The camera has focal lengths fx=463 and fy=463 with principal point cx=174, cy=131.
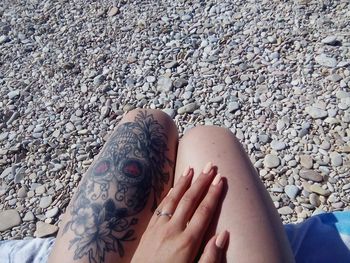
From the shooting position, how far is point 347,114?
2.38 meters

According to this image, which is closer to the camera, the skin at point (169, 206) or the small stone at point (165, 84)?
the skin at point (169, 206)

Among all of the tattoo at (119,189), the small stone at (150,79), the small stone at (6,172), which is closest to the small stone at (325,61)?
the small stone at (150,79)

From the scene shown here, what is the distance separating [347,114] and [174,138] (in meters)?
1.09

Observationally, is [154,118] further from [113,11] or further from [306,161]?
[113,11]

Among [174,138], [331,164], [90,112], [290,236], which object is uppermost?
[174,138]

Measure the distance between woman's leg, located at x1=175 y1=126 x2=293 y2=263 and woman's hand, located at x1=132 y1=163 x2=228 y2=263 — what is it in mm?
34

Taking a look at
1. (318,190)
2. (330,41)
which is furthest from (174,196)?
(330,41)

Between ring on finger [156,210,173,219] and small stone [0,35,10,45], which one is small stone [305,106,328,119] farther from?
small stone [0,35,10,45]

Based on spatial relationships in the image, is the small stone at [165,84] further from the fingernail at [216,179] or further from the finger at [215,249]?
the finger at [215,249]

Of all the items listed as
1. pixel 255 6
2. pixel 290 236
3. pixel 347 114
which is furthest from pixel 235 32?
pixel 290 236

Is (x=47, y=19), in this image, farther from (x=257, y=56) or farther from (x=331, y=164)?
(x=331, y=164)

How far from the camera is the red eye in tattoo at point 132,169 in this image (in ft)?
5.15

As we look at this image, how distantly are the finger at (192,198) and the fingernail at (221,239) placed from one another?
114 millimetres

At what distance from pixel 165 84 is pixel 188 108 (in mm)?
283
